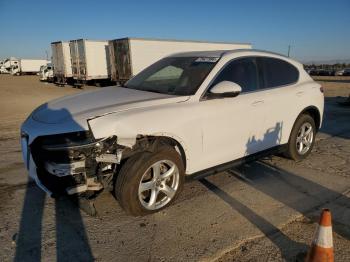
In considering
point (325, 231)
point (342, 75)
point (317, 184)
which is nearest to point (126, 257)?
point (325, 231)

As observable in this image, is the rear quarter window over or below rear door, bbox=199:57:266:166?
over

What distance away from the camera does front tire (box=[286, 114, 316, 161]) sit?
5.40 metres

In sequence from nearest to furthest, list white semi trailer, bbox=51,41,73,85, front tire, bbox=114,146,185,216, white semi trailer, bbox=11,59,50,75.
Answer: front tire, bbox=114,146,185,216 → white semi trailer, bbox=51,41,73,85 → white semi trailer, bbox=11,59,50,75

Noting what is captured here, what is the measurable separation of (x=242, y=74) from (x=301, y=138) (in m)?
1.80

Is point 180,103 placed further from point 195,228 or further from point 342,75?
point 342,75

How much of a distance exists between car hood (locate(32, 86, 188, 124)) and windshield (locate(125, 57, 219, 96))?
217 millimetres

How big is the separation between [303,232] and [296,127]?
2313mm

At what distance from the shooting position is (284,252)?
3.08 m

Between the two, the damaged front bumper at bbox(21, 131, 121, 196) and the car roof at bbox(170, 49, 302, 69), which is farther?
the car roof at bbox(170, 49, 302, 69)

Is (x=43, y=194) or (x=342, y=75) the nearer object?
(x=43, y=194)

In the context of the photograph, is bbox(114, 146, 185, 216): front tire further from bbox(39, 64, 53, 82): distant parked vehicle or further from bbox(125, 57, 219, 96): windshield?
bbox(39, 64, 53, 82): distant parked vehicle

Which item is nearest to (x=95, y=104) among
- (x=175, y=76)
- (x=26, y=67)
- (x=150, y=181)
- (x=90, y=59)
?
(x=150, y=181)

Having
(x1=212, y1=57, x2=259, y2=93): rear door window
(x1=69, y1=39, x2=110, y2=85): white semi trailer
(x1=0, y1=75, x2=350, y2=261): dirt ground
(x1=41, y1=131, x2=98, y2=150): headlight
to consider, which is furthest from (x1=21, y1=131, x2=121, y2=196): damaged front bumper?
(x1=69, y1=39, x2=110, y2=85): white semi trailer

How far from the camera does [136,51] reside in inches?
816
